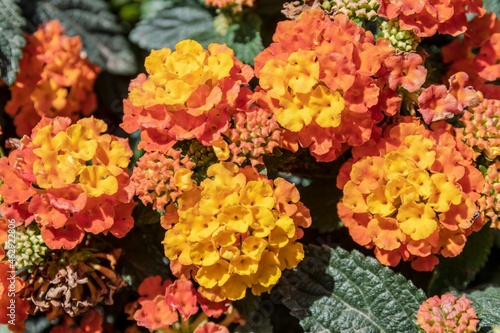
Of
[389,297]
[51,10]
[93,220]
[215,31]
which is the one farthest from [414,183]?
[51,10]

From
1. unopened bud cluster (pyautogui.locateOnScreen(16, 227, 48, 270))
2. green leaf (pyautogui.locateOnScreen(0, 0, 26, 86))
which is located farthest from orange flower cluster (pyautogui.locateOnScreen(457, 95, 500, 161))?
green leaf (pyautogui.locateOnScreen(0, 0, 26, 86))

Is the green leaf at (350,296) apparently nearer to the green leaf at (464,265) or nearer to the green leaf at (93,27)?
the green leaf at (464,265)

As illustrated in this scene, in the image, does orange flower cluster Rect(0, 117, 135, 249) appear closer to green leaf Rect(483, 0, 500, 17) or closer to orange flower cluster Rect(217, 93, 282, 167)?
orange flower cluster Rect(217, 93, 282, 167)

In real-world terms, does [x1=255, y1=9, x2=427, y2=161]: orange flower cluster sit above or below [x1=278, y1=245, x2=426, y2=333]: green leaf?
above

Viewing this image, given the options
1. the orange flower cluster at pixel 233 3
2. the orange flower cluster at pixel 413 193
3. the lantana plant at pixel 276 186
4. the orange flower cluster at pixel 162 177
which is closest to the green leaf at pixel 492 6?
the lantana plant at pixel 276 186

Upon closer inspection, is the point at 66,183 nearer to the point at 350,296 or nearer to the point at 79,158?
the point at 79,158

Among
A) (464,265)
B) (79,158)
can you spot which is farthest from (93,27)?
(464,265)

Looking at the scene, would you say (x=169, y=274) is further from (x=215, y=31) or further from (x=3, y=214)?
(x=215, y=31)
